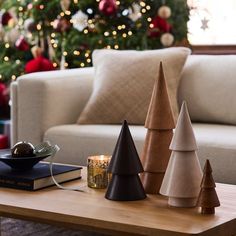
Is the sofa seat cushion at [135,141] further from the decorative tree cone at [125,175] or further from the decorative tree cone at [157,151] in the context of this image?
the decorative tree cone at [125,175]

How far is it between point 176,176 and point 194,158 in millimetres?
78

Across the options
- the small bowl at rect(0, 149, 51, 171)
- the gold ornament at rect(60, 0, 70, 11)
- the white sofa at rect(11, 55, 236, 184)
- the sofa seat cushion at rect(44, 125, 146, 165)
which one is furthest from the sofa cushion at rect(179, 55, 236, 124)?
the gold ornament at rect(60, 0, 70, 11)

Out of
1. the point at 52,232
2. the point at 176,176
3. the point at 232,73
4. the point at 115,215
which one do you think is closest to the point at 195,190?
the point at 176,176

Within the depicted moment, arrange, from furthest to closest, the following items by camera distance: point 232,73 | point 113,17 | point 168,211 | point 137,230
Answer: point 113,17
point 232,73
point 168,211
point 137,230

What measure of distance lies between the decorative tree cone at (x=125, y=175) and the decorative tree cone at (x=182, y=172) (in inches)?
3.6

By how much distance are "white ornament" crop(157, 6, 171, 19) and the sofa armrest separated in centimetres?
141

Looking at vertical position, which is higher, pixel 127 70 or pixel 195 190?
pixel 127 70

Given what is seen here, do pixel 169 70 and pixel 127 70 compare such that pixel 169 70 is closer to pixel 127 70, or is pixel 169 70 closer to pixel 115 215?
pixel 127 70

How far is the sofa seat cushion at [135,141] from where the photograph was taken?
114 inches

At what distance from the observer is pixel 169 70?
347cm

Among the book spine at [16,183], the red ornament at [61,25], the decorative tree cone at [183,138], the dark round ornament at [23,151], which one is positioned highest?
the red ornament at [61,25]

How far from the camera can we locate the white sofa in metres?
3.28

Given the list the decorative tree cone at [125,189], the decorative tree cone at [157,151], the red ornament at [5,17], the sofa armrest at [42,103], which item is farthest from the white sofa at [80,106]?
the red ornament at [5,17]

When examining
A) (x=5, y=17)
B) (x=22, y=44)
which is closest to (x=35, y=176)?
(x=22, y=44)
